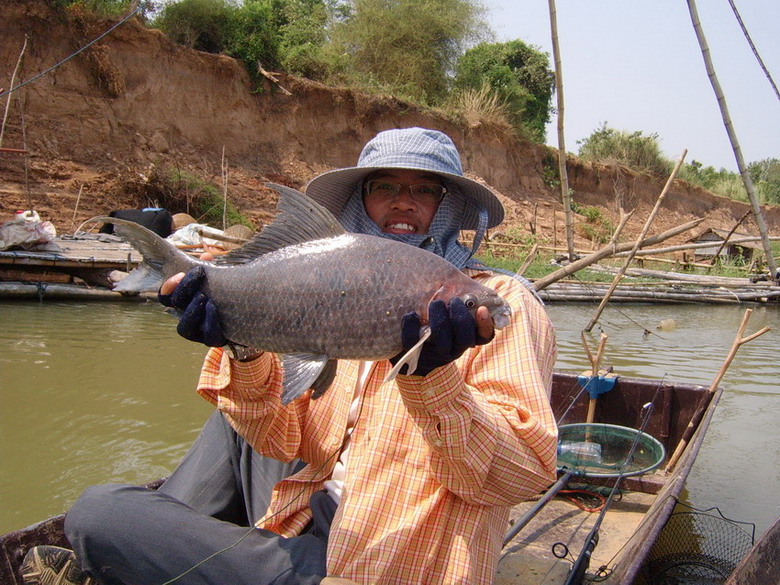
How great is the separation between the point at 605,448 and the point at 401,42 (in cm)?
2709

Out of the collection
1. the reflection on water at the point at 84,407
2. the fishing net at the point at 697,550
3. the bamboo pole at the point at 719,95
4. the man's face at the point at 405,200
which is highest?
the bamboo pole at the point at 719,95

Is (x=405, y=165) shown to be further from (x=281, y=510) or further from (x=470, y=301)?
(x=281, y=510)

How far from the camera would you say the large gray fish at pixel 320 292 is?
1.67 m

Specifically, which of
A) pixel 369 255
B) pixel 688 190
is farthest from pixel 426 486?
pixel 688 190

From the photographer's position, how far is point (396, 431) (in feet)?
6.67

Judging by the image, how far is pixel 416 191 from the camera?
2445mm

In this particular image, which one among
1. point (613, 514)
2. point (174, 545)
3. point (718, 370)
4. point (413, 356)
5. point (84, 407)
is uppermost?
point (413, 356)

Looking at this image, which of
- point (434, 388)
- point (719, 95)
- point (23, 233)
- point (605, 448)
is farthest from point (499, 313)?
point (23, 233)

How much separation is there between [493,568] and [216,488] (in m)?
1.14

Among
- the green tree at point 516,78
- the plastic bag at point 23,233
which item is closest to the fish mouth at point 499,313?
the plastic bag at point 23,233

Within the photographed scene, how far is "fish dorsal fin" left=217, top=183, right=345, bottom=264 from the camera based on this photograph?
1.86 metres

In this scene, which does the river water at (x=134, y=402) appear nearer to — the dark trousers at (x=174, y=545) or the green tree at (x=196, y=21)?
the dark trousers at (x=174, y=545)

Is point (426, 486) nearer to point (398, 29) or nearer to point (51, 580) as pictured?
point (51, 580)

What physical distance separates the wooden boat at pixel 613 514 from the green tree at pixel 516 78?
25693mm
